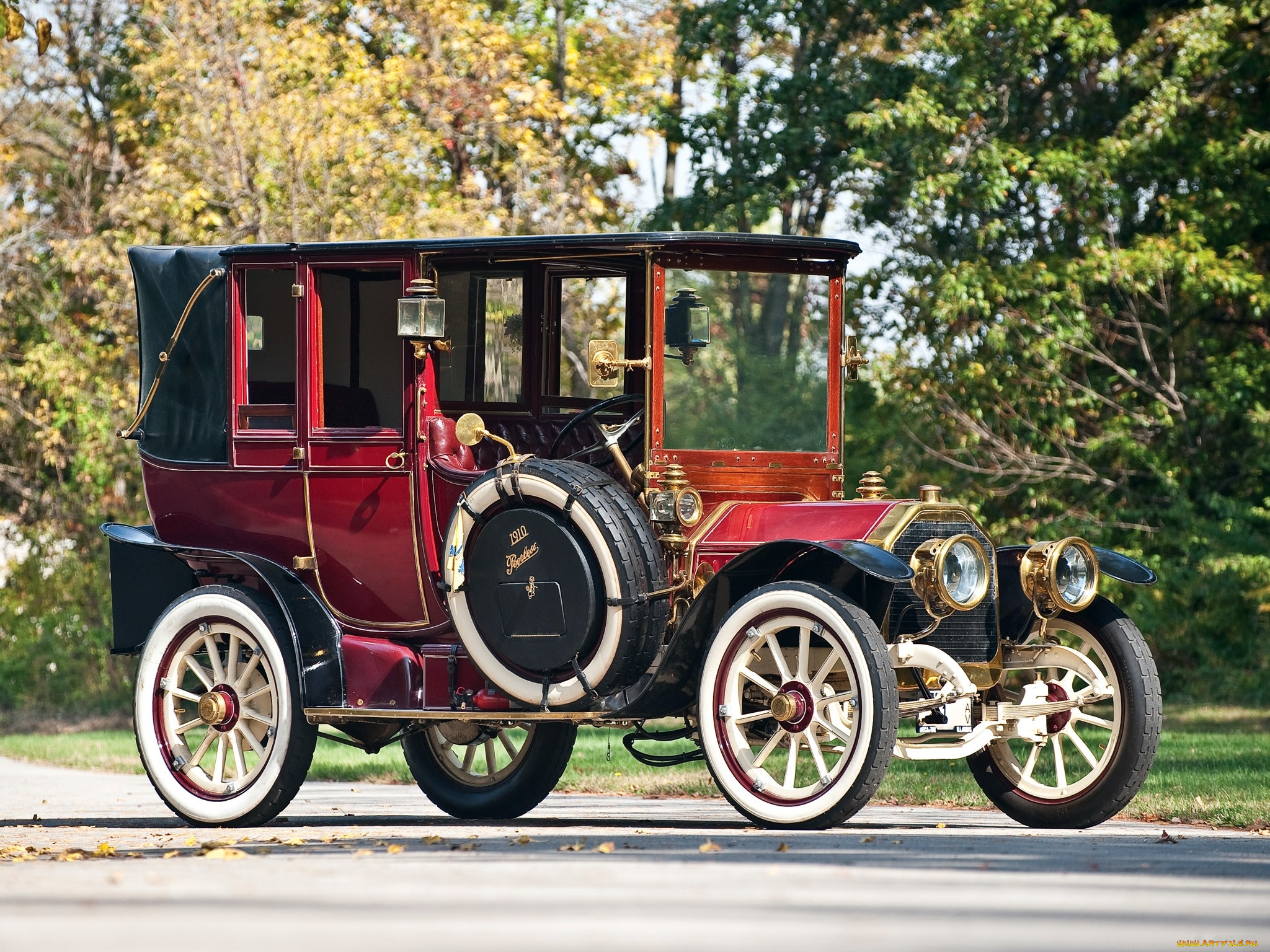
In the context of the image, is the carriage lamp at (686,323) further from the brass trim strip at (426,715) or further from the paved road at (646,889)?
the paved road at (646,889)

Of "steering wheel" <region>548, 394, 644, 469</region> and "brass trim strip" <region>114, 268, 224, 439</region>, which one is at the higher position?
"brass trim strip" <region>114, 268, 224, 439</region>

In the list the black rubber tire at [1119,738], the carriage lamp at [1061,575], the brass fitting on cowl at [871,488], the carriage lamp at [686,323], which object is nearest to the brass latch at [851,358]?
the brass fitting on cowl at [871,488]

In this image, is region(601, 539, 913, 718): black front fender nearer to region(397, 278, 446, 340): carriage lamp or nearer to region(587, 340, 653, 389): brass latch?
region(587, 340, 653, 389): brass latch

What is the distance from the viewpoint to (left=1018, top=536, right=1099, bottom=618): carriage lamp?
8789 millimetres

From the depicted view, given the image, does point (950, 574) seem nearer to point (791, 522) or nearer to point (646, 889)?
point (791, 522)

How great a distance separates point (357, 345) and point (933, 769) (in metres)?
5.43

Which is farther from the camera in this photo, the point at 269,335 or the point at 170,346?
the point at 170,346

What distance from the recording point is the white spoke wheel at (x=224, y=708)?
925cm

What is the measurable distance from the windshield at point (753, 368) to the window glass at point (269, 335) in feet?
6.75

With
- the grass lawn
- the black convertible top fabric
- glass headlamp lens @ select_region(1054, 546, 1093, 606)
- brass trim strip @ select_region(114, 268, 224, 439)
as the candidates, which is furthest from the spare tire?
brass trim strip @ select_region(114, 268, 224, 439)

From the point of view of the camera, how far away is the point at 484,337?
10203 millimetres

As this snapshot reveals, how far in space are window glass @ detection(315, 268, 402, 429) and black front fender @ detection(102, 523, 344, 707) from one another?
2.73 feet

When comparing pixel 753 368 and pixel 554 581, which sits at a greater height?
pixel 753 368

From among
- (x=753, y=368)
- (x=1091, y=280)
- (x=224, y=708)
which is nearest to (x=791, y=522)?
(x=753, y=368)
